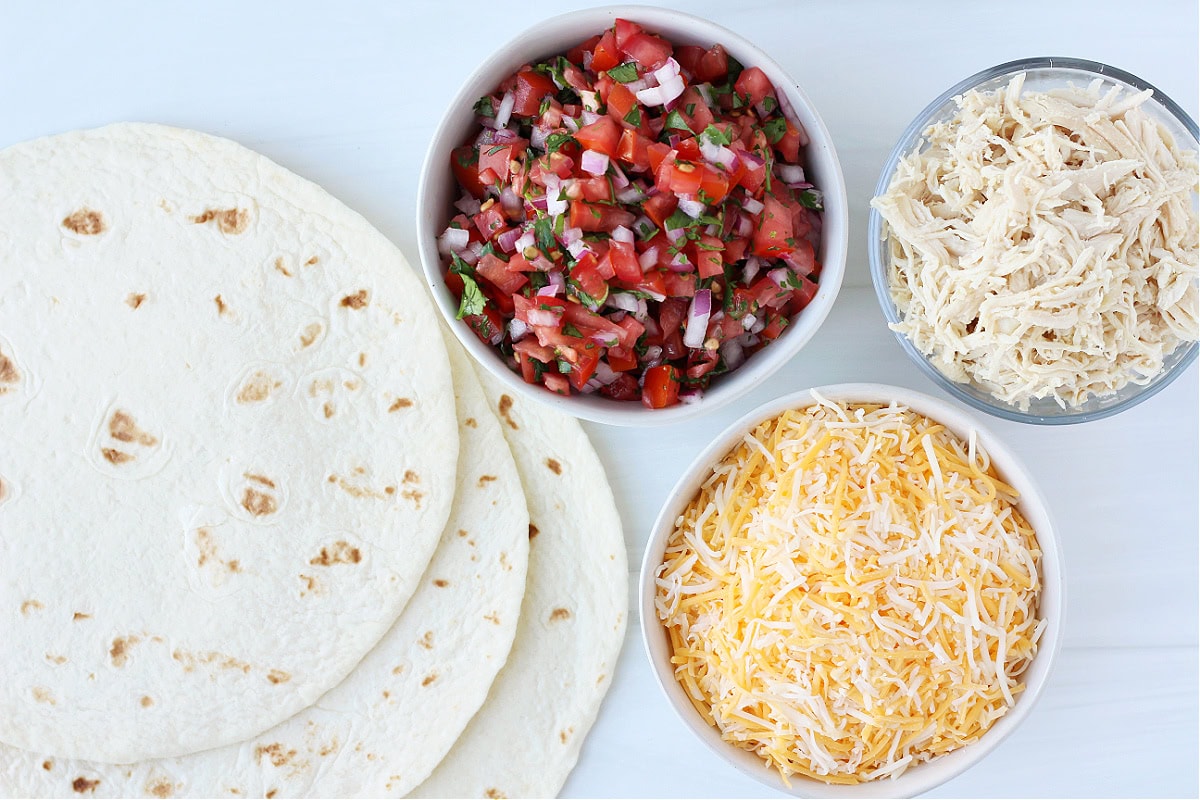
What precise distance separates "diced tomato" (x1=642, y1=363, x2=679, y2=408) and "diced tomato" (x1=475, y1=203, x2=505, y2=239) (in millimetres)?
474

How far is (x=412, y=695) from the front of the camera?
93.7 inches

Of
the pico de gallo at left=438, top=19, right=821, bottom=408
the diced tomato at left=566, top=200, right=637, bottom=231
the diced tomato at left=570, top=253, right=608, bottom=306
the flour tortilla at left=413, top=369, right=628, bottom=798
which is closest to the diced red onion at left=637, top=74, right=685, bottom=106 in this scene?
the pico de gallo at left=438, top=19, right=821, bottom=408

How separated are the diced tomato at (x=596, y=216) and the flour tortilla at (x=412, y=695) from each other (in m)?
0.62

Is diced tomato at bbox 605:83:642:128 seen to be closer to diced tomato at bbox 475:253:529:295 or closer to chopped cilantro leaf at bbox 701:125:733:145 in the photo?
chopped cilantro leaf at bbox 701:125:733:145

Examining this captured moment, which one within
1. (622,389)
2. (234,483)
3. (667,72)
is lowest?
(234,483)

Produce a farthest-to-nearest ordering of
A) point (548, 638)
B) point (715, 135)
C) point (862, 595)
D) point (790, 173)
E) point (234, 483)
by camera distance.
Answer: point (548, 638)
point (234, 483)
point (790, 173)
point (862, 595)
point (715, 135)

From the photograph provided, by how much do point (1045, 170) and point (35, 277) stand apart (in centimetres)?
235

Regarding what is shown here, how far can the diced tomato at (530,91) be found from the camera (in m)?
2.09

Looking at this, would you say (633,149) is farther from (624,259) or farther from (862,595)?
(862,595)

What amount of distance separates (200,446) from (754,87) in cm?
158

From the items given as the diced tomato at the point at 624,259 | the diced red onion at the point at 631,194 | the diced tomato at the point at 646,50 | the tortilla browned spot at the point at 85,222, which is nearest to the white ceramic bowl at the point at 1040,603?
the diced tomato at the point at 624,259

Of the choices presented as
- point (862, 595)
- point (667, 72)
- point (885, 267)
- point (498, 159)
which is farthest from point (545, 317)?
point (862, 595)

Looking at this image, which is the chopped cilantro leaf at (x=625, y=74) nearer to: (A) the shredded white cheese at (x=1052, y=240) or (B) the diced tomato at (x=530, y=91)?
(B) the diced tomato at (x=530, y=91)

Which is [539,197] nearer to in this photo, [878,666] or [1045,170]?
[1045,170]
